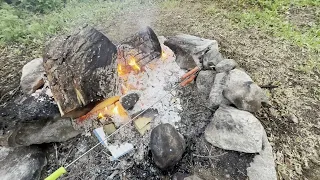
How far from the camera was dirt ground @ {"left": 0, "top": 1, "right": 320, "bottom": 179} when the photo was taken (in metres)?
2.64

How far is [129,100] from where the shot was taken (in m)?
2.82

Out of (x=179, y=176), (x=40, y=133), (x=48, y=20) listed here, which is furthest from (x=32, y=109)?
(x=48, y=20)

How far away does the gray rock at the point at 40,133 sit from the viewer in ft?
8.08

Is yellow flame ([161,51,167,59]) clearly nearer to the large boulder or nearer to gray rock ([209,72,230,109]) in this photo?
gray rock ([209,72,230,109])

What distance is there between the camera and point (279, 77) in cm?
341

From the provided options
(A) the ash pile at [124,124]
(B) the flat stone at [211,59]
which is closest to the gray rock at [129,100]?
(A) the ash pile at [124,124]

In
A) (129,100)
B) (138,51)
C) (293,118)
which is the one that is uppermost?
(138,51)

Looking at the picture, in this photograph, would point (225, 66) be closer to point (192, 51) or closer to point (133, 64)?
point (192, 51)

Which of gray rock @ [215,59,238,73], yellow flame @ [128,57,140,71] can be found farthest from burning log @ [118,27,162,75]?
gray rock @ [215,59,238,73]

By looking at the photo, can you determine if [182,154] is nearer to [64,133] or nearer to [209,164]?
[209,164]

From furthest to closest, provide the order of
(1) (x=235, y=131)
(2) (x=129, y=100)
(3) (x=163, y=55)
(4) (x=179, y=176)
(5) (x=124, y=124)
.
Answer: (3) (x=163, y=55)
(2) (x=129, y=100)
(5) (x=124, y=124)
(1) (x=235, y=131)
(4) (x=179, y=176)

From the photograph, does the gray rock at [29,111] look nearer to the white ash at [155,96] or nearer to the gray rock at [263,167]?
the white ash at [155,96]

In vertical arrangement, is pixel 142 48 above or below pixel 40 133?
above

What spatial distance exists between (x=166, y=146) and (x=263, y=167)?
0.87 meters
